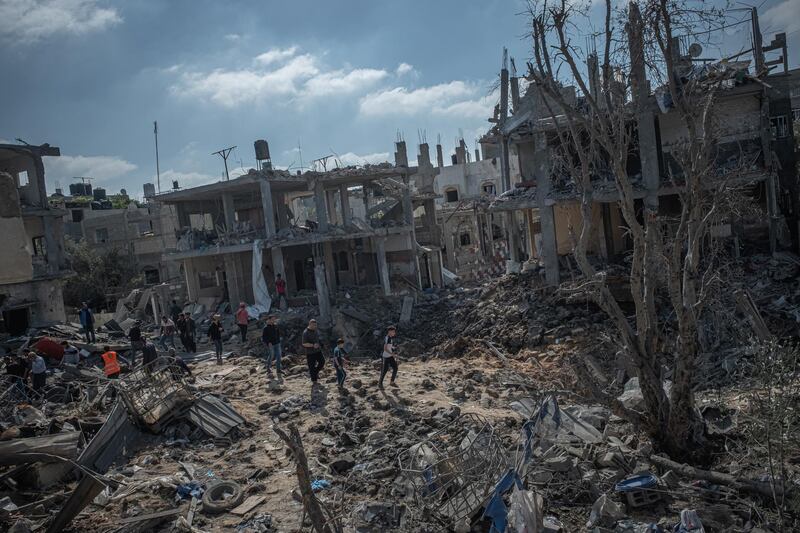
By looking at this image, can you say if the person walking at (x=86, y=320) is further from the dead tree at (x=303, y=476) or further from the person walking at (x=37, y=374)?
the dead tree at (x=303, y=476)

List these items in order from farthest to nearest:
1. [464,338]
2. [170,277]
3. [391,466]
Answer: [170,277] → [464,338] → [391,466]

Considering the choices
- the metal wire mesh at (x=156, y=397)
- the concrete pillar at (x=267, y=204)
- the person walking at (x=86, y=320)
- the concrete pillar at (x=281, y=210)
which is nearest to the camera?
the metal wire mesh at (x=156, y=397)

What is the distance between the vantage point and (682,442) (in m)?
7.72

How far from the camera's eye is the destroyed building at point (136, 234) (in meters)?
39.1

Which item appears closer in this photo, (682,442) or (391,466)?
(682,442)

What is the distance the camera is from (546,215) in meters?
20.0

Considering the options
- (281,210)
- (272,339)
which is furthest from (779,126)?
(281,210)

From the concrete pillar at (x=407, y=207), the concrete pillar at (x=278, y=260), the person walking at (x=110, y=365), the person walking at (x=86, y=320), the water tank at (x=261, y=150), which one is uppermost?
the water tank at (x=261, y=150)

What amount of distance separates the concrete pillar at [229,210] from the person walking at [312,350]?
15.6 meters

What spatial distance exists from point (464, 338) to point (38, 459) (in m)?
12.3

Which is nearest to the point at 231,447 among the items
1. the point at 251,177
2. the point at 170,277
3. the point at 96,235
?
the point at 251,177

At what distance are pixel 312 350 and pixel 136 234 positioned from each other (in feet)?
106

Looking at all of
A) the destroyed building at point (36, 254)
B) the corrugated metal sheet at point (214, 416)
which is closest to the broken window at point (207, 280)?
the destroyed building at point (36, 254)

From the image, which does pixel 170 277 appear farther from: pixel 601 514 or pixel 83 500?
pixel 601 514
